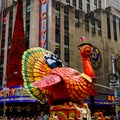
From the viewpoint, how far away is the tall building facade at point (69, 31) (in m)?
44.5

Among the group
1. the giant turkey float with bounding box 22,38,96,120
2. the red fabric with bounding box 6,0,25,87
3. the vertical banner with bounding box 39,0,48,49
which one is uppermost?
the vertical banner with bounding box 39,0,48,49

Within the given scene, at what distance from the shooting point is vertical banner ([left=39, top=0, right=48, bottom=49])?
41.3 meters

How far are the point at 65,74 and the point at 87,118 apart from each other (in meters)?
2.99

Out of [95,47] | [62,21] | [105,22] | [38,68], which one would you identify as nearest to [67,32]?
[62,21]

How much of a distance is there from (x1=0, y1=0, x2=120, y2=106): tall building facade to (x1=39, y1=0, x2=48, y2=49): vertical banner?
47 cm

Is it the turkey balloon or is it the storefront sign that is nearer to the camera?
the turkey balloon

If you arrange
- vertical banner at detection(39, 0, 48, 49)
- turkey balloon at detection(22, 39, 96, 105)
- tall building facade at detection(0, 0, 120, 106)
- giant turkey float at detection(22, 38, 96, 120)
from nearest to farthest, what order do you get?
giant turkey float at detection(22, 38, 96, 120) < turkey balloon at detection(22, 39, 96, 105) < vertical banner at detection(39, 0, 48, 49) < tall building facade at detection(0, 0, 120, 106)

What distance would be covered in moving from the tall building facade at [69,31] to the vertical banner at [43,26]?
1.55 feet

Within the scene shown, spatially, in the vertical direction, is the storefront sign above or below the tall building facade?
below

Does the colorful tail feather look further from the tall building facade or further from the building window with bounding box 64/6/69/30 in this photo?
the building window with bounding box 64/6/69/30

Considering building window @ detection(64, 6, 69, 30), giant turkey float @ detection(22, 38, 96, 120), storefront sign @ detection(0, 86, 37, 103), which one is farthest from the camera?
building window @ detection(64, 6, 69, 30)

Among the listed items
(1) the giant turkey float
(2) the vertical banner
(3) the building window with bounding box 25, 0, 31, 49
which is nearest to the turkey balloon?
(1) the giant turkey float

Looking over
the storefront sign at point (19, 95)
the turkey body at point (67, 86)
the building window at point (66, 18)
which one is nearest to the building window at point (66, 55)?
the building window at point (66, 18)

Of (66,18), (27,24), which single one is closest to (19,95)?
(27,24)
